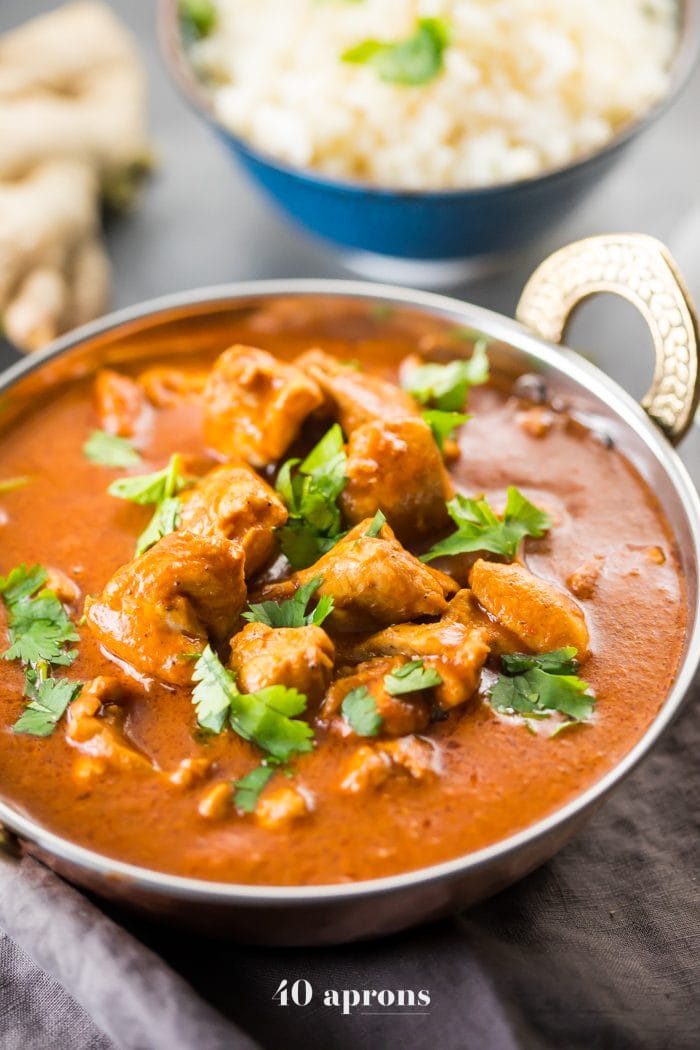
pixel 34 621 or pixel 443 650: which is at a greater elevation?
pixel 443 650

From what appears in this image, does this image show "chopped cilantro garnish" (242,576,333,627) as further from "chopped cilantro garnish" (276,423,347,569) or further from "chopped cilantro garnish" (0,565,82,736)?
"chopped cilantro garnish" (0,565,82,736)

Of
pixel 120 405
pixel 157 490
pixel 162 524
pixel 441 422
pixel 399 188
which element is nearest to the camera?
pixel 162 524

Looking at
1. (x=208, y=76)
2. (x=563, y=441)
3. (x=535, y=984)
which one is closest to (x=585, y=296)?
(x=563, y=441)

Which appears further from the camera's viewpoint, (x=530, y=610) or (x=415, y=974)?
(x=530, y=610)

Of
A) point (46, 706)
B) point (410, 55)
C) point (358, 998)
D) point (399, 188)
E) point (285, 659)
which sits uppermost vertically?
point (410, 55)

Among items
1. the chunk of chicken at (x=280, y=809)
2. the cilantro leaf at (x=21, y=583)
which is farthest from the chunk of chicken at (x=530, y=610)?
the cilantro leaf at (x=21, y=583)

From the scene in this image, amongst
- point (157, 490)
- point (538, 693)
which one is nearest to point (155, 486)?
point (157, 490)

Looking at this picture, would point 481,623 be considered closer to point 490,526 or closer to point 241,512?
point 490,526

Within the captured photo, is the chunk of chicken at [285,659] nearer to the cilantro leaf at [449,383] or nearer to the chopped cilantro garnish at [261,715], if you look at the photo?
the chopped cilantro garnish at [261,715]
